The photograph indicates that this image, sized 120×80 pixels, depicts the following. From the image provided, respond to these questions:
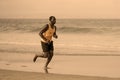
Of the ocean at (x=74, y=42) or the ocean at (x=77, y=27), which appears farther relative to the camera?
the ocean at (x=77, y=27)

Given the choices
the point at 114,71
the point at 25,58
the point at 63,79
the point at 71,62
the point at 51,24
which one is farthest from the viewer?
the point at 25,58

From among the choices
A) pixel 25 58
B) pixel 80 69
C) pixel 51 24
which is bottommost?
pixel 25 58

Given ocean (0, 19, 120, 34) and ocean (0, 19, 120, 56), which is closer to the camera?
ocean (0, 19, 120, 56)

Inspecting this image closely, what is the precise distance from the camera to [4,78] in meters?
9.12

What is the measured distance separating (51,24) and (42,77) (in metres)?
1.86

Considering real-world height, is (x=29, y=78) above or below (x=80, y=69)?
above

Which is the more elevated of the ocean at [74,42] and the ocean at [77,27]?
the ocean at [74,42]

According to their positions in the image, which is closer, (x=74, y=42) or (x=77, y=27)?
(x=74, y=42)

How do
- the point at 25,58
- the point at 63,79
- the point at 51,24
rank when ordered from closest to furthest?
the point at 63,79 < the point at 51,24 < the point at 25,58

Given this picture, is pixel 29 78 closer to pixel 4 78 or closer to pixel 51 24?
pixel 4 78

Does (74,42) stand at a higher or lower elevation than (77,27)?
higher

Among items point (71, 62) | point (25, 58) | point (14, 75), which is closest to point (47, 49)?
point (14, 75)

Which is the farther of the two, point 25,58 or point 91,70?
point 25,58

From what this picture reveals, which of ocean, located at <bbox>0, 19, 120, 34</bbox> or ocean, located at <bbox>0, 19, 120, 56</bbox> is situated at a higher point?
ocean, located at <bbox>0, 19, 120, 56</bbox>
